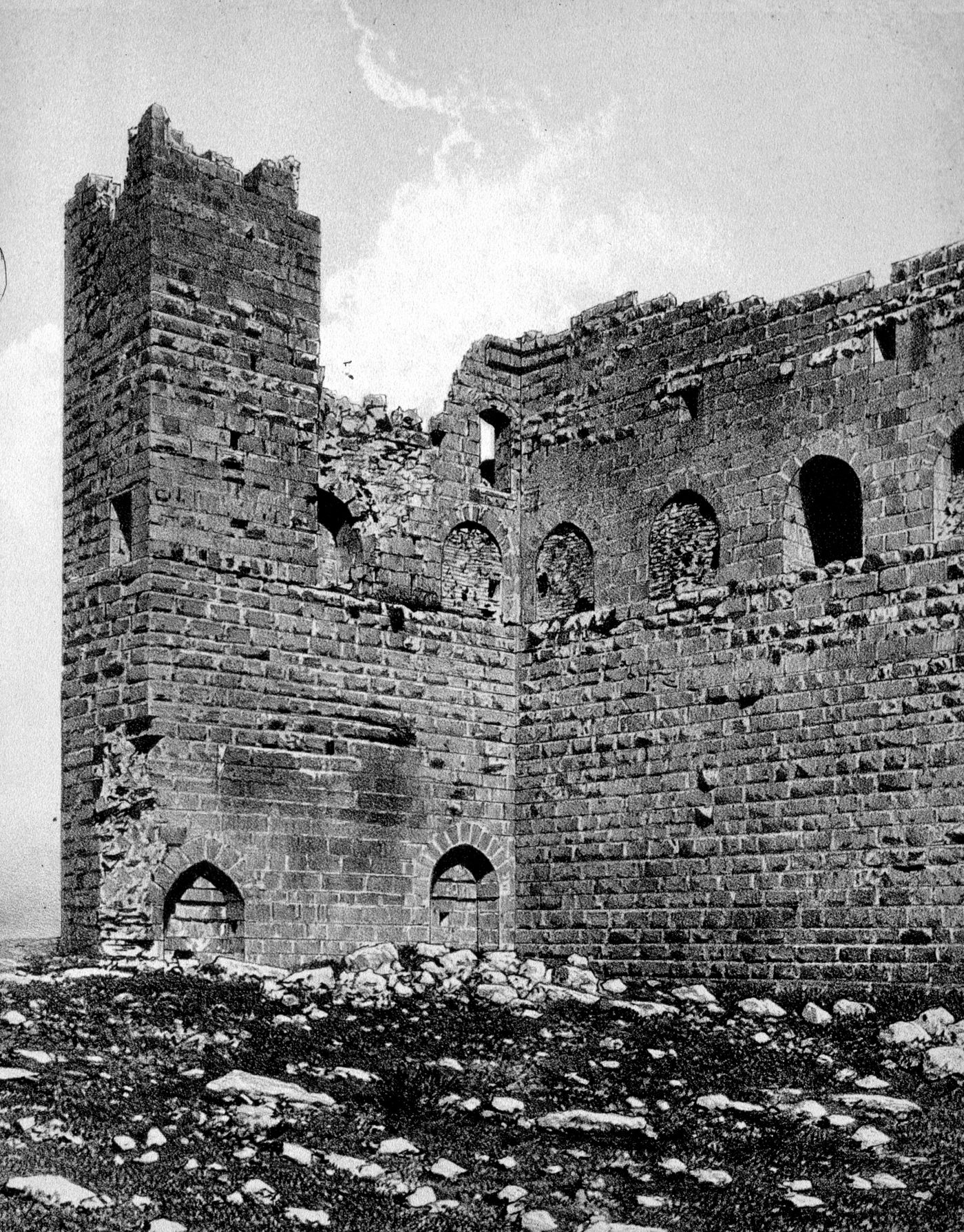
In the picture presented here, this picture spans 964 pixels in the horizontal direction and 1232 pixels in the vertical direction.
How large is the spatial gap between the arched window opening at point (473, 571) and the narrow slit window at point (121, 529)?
3185mm

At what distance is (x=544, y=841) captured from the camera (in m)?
15.9

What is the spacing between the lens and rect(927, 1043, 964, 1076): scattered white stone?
11.1m

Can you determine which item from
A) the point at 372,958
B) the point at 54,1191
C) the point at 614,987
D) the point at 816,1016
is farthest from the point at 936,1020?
the point at 54,1191

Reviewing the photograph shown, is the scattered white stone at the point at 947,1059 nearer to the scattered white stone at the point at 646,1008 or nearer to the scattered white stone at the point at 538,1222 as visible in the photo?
the scattered white stone at the point at 646,1008

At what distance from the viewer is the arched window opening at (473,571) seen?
53.4 feet

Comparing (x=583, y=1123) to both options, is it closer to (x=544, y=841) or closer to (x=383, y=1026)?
(x=383, y=1026)

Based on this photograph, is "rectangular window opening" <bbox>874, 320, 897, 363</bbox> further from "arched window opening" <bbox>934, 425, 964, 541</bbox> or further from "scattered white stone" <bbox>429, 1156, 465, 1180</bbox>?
"scattered white stone" <bbox>429, 1156, 465, 1180</bbox>

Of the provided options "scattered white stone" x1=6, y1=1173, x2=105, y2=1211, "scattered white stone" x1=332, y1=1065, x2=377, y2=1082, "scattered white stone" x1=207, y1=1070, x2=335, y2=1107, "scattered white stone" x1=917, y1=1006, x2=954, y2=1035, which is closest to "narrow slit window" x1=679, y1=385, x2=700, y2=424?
"scattered white stone" x1=917, y1=1006, x2=954, y2=1035

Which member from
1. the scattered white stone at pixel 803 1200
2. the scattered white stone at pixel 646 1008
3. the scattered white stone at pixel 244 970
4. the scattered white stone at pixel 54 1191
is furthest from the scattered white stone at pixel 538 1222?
the scattered white stone at pixel 244 970

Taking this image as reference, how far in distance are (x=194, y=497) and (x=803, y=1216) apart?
7.90m

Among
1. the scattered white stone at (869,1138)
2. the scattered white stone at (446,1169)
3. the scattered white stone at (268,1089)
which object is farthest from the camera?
the scattered white stone at (268,1089)

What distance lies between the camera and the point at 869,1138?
9594 millimetres

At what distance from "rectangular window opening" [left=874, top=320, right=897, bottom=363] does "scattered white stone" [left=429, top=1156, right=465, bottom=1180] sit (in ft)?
25.3

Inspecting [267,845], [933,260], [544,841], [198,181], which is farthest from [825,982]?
Result: [198,181]
